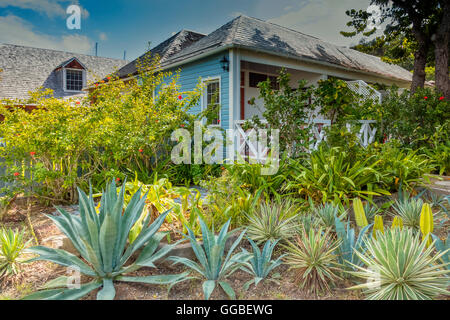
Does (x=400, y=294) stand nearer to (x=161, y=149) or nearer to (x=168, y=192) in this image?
(x=168, y=192)

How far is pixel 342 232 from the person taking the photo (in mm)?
2414

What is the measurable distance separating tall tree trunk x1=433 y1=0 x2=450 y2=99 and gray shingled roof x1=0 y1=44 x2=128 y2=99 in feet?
40.9

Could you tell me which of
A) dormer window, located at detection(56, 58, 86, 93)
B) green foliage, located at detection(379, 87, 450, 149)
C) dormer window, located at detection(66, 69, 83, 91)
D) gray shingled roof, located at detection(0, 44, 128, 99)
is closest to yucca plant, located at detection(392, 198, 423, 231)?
green foliage, located at detection(379, 87, 450, 149)

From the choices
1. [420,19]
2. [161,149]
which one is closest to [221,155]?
[161,149]

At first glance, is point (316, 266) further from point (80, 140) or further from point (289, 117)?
point (80, 140)

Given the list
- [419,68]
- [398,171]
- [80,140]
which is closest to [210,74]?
[80,140]

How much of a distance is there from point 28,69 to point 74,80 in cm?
216

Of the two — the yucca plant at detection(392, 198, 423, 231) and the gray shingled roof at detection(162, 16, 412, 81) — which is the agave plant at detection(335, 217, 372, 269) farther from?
the gray shingled roof at detection(162, 16, 412, 81)

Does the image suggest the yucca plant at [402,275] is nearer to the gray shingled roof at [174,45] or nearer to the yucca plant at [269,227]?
the yucca plant at [269,227]

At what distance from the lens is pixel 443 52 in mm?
8641

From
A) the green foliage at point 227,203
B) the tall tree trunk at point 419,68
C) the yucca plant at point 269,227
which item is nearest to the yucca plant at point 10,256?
the green foliage at point 227,203

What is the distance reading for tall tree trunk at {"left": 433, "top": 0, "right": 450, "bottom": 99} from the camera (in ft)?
27.4

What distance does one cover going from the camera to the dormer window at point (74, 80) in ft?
54.0

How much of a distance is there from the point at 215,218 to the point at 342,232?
124 centimetres
